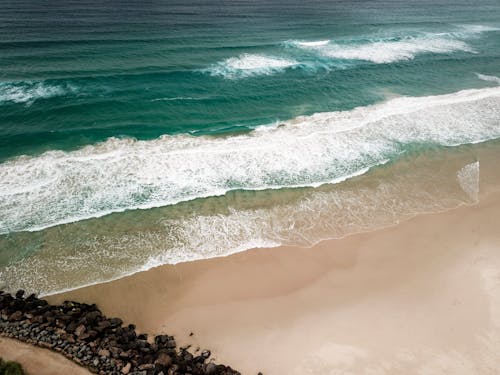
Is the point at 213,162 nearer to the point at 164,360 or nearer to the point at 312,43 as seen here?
the point at 164,360

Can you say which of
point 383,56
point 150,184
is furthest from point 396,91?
point 150,184

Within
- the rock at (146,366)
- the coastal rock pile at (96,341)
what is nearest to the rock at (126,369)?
the coastal rock pile at (96,341)

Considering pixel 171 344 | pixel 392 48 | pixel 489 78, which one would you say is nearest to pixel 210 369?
pixel 171 344

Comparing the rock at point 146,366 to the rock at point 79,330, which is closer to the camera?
the rock at point 146,366

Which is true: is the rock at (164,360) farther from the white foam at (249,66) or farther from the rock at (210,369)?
the white foam at (249,66)

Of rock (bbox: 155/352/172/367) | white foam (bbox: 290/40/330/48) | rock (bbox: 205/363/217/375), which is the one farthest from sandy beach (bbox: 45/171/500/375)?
white foam (bbox: 290/40/330/48)

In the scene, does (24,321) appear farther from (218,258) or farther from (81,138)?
(81,138)

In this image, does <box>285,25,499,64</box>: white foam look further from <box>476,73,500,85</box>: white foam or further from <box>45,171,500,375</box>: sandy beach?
<box>45,171,500,375</box>: sandy beach
